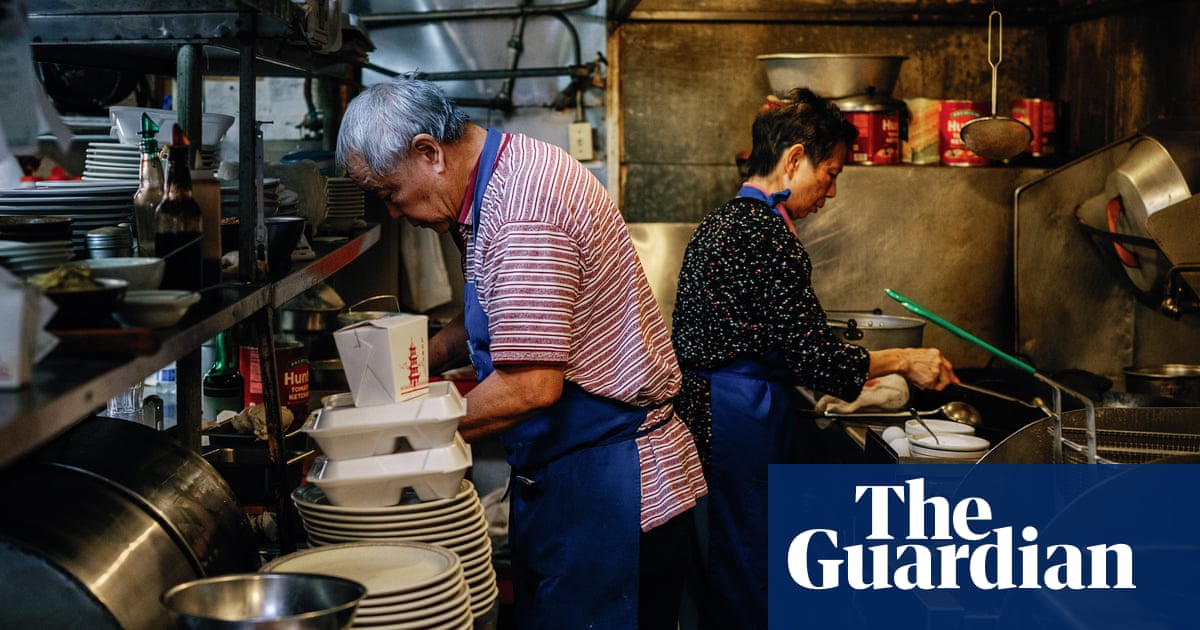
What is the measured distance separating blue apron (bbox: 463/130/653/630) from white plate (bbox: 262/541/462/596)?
597 mm

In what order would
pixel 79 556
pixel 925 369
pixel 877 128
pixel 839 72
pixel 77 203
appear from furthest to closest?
pixel 877 128 → pixel 839 72 → pixel 925 369 → pixel 77 203 → pixel 79 556

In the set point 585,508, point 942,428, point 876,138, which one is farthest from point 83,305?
point 876,138

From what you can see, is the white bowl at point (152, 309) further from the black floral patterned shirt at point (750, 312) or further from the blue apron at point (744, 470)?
the blue apron at point (744, 470)

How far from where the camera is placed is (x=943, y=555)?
8.58 ft

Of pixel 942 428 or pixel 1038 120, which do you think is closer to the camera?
pixel 942 428

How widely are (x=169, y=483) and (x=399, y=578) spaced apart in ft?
1.20

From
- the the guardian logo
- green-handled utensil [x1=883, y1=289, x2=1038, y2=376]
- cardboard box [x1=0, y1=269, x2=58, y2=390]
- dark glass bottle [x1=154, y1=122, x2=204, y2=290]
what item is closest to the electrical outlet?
green-handled utensil [x1=883, y1=289, x2=1038, y2=376]

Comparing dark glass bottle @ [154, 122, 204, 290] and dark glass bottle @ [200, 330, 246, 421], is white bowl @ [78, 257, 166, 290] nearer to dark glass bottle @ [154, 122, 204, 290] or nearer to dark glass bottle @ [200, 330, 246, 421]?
dark glass bottle @ [154, 122, 204, 290]

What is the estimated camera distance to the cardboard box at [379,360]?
195cm

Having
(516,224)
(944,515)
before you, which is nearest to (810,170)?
(944,515)

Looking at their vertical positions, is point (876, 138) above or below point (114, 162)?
above

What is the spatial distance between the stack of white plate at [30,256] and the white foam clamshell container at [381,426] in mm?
504

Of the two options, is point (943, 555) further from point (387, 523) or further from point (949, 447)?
point (387, 523)

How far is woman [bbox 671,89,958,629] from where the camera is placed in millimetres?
3309
